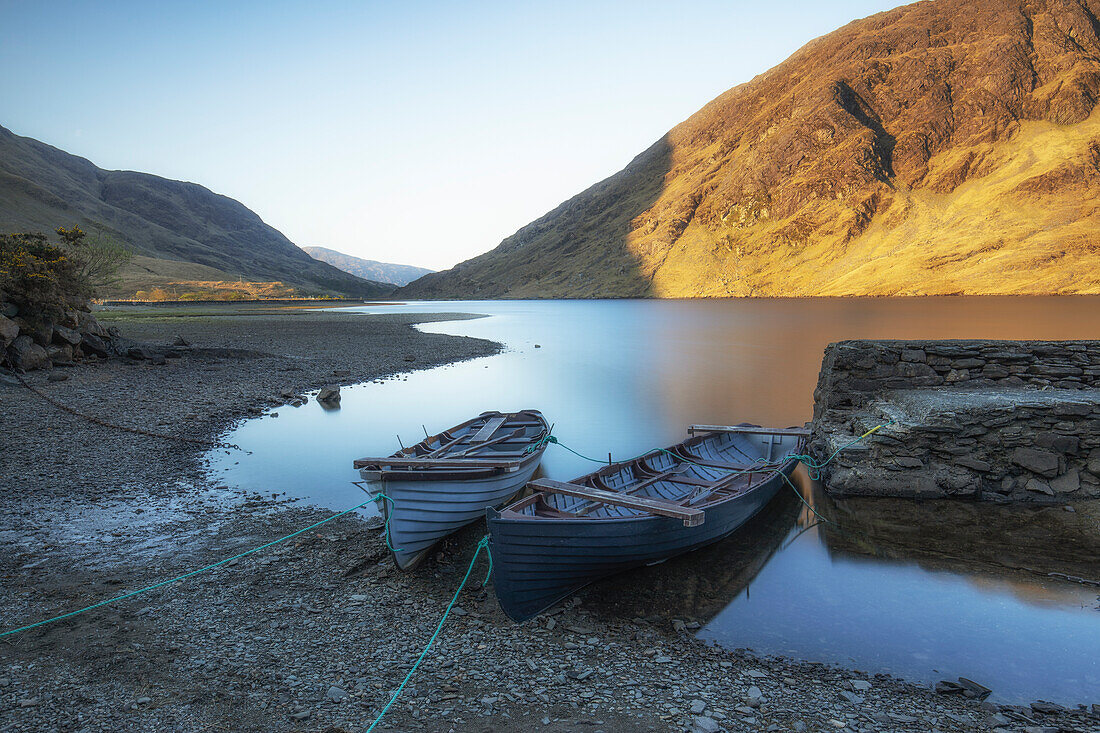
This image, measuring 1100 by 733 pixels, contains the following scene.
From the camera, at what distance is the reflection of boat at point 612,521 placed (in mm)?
6863

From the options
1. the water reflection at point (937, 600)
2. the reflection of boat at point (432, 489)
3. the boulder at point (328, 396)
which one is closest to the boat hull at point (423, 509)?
the reflection of boat at point (432, 489)

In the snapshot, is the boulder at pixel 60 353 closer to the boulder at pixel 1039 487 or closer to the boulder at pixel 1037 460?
the boulder at pixel 1037 460

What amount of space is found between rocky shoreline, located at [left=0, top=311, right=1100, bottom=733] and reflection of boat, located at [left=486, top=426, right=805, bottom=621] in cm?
57

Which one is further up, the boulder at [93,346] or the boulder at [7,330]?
the boulder at [7,330]

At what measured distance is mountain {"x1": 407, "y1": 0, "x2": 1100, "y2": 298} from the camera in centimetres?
9462

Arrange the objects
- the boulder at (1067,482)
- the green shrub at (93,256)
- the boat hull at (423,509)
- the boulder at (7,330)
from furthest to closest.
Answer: the green shrub at (93,256) < the boulder at (7,330) < the boulder at (1067,482) < the boat hull at (423,509)

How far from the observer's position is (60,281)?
74.1 ft

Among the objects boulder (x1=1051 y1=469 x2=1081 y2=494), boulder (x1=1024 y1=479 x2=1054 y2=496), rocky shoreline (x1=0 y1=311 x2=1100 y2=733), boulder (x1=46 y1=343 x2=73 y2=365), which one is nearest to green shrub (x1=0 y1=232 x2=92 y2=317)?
boulder (x1=46 y1=343 x2=73 y2=365)

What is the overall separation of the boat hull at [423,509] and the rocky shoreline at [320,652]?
0.43 m

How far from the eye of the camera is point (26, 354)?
20.4 m

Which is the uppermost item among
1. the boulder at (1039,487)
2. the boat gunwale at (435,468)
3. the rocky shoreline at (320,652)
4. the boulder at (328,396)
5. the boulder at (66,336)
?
the boulder at (66,336)

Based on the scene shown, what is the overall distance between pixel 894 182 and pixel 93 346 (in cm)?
15169

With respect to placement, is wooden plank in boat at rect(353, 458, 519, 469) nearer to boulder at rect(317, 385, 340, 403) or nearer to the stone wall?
the stone wall

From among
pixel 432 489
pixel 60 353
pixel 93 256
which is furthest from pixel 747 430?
pixel 93 256
